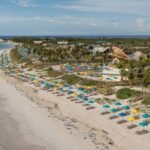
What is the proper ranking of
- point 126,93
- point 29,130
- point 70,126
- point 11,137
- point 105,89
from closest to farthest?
1. point 11,137
2. point 29,130
3. point 70,126
4. point 126,93
5. point 105,89

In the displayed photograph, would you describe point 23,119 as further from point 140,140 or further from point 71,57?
point 71,57

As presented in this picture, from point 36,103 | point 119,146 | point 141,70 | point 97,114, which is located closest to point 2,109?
point 36,103

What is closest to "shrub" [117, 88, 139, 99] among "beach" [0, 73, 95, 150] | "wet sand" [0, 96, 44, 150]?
"beach" [0, 73, 95, 150]

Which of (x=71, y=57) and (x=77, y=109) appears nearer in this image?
(x=77, y=109)

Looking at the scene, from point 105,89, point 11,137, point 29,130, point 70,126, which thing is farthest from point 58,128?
point 105,89

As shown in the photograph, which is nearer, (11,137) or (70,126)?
(11,137)

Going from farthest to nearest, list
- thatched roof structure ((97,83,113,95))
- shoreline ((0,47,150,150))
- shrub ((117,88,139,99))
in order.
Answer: thatched roof structure ((97,83,113,95)) → shrub ((117,88,139,99)) → shoreline ((0,47,150,150))

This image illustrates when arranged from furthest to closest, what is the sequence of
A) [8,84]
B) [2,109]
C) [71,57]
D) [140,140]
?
[71,57]
[8,84]
[2,109]
[140,140]

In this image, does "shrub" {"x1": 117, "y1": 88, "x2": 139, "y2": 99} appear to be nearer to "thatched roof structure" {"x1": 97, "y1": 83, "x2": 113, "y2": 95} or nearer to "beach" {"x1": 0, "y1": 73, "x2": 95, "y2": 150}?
"thatched roof structure" {"x1": 97, "y1": 83, "x2": 113, "y2": 95}

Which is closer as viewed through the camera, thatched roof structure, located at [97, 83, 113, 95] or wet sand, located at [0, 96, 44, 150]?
wet sand, located at [0, 96, 44, 150]

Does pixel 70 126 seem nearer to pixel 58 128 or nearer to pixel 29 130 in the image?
pixel 58 128

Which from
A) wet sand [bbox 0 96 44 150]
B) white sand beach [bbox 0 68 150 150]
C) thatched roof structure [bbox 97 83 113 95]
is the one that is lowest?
wet sand [bbox 0 96 44 150]
